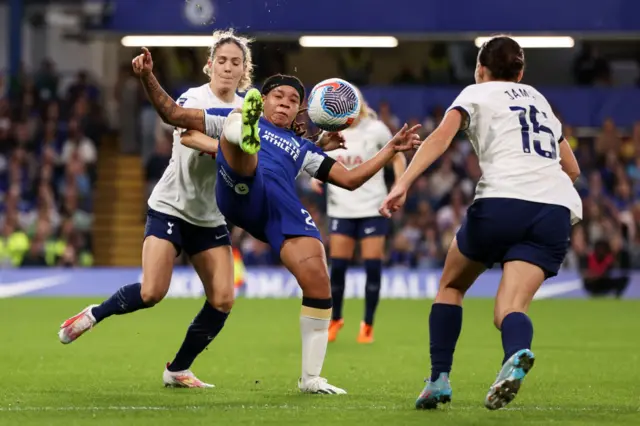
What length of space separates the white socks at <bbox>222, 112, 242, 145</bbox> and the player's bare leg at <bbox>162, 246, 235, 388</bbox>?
3.89 feet

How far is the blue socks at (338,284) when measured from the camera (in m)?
12.7

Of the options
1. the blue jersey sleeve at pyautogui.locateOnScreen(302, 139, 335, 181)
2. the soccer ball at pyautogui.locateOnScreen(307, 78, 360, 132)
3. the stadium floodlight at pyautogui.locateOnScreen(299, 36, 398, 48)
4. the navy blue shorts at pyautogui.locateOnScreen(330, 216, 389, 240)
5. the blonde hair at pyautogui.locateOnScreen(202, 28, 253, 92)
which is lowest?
the navy blue shorts at pyautogui.locateOnScreen(330, 216, 389, 240)

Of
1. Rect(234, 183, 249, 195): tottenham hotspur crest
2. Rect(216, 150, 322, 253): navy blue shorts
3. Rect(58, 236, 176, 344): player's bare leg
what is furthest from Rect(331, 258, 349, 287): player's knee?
Rect(234, 183, 249, 195): tottenham hotspur crest

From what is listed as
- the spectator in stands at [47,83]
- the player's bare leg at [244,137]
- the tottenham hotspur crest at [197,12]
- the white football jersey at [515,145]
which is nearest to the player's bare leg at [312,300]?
the player's bare leg at [244,137]

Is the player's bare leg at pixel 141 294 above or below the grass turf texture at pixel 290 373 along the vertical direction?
above

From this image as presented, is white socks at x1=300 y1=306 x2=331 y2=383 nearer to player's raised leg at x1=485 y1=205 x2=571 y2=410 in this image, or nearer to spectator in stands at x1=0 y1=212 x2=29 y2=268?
player's raised leg at x1=485 y1=205 x2=571 y2=410

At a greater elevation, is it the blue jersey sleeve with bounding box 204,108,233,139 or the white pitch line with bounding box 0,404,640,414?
the blue jersey sleeve with bounding box 204,108,233,139

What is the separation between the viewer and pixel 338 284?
502 inches

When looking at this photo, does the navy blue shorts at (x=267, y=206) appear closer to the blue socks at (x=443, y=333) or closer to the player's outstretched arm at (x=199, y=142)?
the player's outstretched arm at (x=199, y=142)

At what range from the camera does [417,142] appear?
7.13m

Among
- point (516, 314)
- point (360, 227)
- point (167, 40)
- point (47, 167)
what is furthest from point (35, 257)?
point (516, 314)

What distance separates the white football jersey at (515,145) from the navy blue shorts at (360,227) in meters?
6.20

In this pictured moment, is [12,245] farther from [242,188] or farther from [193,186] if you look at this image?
[242,188]

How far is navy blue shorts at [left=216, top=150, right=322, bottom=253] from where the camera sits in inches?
300
